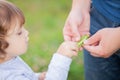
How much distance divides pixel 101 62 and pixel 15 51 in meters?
0.61

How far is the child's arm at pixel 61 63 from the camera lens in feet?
7.98

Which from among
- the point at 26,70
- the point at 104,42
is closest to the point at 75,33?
the point at 104,42

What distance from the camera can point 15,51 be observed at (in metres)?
2.39

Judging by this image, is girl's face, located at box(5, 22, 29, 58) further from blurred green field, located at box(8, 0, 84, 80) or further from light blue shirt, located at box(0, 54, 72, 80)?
blurred green field, located at box(8, 0, 84, 80)

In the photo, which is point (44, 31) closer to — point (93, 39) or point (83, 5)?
point (83, 5)

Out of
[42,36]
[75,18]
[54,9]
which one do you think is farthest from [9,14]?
[54,9]

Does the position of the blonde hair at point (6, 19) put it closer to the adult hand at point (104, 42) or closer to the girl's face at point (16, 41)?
the girl's face at point (16, 41)

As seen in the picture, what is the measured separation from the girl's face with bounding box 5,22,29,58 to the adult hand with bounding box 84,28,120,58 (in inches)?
13.6

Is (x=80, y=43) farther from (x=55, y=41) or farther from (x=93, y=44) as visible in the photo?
(x=55, y=41)

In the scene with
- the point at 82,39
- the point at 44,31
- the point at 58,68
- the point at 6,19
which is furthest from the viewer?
the point at 44,31

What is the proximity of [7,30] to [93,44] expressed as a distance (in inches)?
19.5

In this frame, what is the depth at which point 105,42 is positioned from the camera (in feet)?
8.08

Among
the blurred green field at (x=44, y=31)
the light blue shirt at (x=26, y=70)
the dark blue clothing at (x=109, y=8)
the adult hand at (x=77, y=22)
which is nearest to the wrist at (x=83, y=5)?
the adult hand at (x=77, y=22)

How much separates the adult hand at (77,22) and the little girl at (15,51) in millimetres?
151
